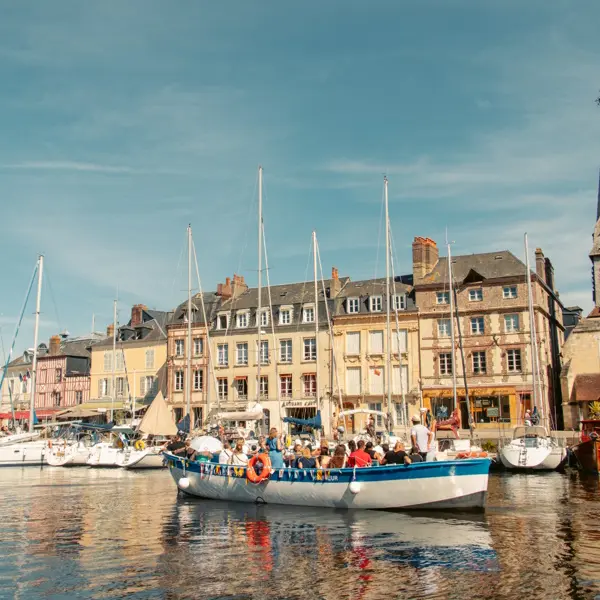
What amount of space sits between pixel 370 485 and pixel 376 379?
35.2 meters

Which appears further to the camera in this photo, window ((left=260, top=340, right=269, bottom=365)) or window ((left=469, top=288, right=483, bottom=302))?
window ((left=260, top=340, right=269, bottom=365))

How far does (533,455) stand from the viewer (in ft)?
112

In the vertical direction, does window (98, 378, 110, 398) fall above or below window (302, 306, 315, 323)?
below

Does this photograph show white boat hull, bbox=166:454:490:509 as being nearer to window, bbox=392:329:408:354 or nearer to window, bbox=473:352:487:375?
window, bbox=473:352:487:375

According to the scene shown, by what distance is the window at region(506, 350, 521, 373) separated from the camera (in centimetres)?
5028

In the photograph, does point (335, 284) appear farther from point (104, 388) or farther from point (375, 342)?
point (104, 388)

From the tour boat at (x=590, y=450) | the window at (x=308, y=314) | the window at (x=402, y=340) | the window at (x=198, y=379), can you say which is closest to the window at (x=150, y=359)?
the window at (x=198, y=379)

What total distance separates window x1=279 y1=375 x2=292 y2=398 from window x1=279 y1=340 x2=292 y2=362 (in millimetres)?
1422

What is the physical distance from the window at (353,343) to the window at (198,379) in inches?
519

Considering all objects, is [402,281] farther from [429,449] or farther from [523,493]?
[429,449]

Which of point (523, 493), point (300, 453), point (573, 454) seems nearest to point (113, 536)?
point (300, 453)

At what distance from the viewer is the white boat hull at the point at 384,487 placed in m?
18.7

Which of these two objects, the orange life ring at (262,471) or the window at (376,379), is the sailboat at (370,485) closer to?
the orange life ring at (262,471)

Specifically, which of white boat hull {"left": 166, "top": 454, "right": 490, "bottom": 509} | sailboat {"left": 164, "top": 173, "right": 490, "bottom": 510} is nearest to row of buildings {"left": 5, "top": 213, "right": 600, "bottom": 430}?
sailboat {"left": 164, "top": 173, "right": 490, "bottom": 510}
